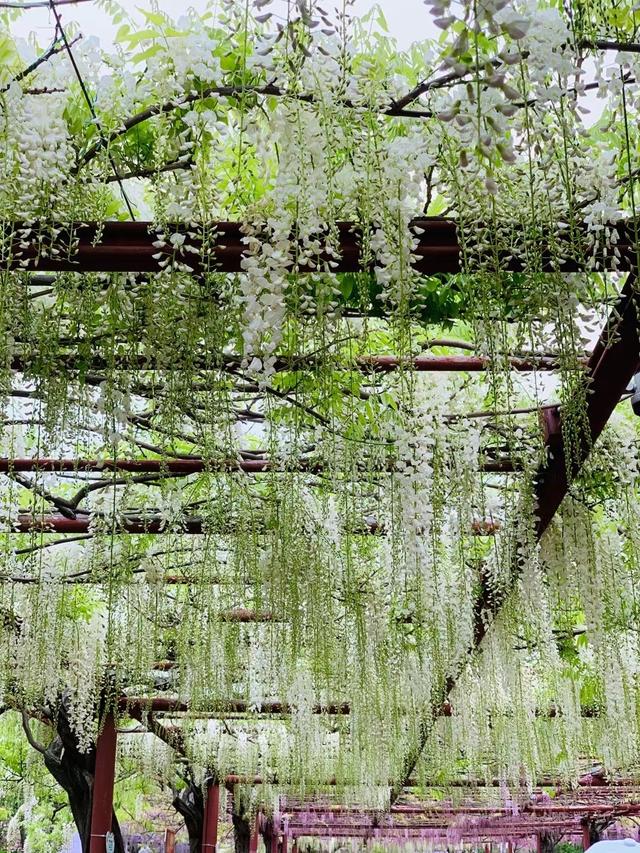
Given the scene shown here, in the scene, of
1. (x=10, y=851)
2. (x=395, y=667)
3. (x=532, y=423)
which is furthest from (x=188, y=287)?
(x=10, y=851)

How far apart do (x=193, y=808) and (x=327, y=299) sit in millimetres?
11619

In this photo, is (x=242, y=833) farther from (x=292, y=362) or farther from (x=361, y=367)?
(x=292, y=362)

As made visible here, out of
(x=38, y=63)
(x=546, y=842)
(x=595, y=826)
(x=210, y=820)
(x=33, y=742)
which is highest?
(x=38, y=63)

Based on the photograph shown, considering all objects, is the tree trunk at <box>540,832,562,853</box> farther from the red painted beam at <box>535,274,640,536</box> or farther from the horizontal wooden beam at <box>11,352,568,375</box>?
the horizontal wooden beam at <box>11,352,568,375</box>

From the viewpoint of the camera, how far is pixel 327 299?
2.51 m

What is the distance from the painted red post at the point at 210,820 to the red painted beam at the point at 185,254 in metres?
10.6

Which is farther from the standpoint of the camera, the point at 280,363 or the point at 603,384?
the point at 280,363

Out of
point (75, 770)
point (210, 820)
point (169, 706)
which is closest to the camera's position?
point (169, 706)

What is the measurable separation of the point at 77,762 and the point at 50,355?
640 cm

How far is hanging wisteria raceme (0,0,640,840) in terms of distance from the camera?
2230 mm

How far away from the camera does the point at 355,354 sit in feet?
11.0

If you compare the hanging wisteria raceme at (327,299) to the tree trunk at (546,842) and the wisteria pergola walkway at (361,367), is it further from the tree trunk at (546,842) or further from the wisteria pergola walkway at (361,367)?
the tree trunk at (546,842)

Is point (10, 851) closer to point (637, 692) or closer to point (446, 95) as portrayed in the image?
point (637, 692)

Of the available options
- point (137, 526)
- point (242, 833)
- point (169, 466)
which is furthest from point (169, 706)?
point (242, 833)
